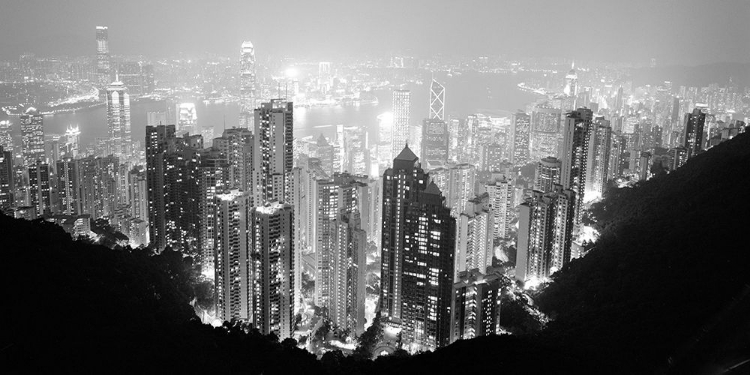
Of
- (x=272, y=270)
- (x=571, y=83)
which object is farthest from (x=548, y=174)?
(x=571, y=83)

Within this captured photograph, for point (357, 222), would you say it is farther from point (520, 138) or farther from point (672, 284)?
point (520, 138)

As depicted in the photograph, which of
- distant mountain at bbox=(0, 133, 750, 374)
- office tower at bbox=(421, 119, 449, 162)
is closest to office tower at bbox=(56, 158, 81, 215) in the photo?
distant mountain at bbox=(0, 133, 750, 374)

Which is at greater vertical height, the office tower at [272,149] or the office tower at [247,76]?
the office tower at [247,76]

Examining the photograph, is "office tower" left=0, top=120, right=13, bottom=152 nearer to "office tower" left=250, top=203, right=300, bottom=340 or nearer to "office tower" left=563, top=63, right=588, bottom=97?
"office tower" left=250, top=203, right=300, bottom=340

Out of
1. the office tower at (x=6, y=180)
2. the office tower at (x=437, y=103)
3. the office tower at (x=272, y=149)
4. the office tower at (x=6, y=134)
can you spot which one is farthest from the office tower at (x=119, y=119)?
the office tower at (x=437, y=103)

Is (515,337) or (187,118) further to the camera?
(187,118)

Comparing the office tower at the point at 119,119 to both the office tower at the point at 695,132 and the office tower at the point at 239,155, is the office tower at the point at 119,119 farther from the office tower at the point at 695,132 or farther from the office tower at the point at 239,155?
the office tower at the point at 695,132
